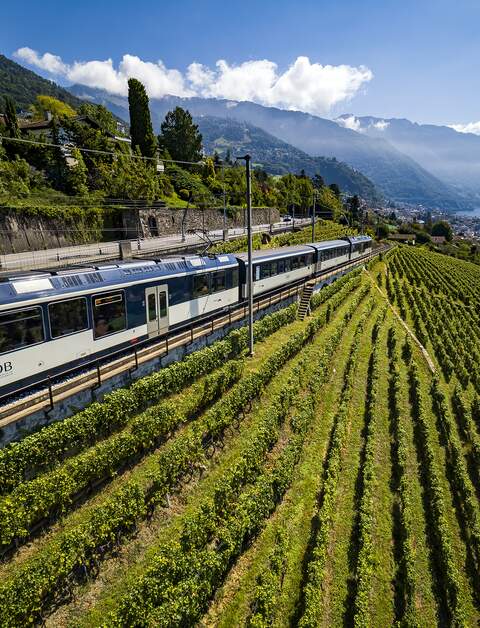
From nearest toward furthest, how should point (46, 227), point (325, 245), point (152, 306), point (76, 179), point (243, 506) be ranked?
point (243, 506) → point (152, 306) → point (46, 227) → point (325, 245) → point (76, 179)

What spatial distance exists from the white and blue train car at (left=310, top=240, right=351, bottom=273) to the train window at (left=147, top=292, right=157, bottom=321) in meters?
23.5

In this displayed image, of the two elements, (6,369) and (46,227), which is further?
(46,227)

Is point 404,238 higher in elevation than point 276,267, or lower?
lower

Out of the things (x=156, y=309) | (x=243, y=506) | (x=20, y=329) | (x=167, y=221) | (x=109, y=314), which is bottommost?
(x=243, y=506)

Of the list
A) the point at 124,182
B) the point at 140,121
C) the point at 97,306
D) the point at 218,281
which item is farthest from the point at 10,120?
the point at 97,306

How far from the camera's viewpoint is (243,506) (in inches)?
434

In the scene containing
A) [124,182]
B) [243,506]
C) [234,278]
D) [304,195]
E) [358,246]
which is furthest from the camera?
[304,195]

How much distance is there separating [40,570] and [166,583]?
9.03ft

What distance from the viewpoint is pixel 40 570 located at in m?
7.96

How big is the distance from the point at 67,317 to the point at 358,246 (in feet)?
171

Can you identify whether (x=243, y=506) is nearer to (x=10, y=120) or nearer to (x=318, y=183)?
(x=10, y=120)

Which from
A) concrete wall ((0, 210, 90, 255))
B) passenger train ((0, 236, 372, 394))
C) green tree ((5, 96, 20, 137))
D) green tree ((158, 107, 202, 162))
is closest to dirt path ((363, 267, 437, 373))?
passenger train ((0, 236, 372, 394))

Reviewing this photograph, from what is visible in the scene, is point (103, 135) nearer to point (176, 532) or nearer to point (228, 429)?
point (228, 429)

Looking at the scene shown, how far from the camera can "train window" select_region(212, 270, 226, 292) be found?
21775 millimetres
